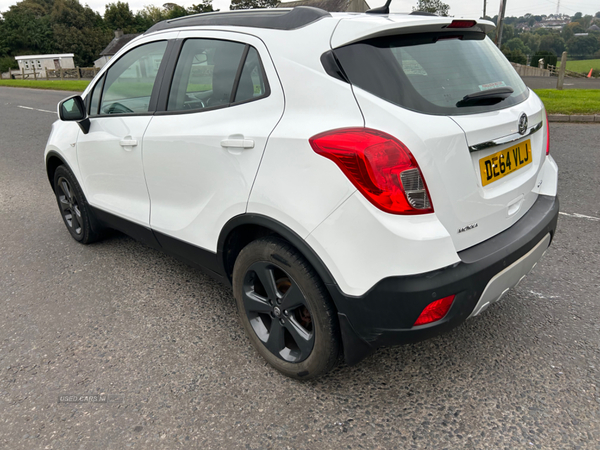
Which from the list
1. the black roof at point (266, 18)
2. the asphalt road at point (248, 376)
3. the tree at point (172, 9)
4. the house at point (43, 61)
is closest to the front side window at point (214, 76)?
the black roof at point (266, 18)

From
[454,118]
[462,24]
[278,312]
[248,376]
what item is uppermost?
[462,24]

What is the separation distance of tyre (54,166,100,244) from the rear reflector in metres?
3.06

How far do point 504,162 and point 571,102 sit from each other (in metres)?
10.6

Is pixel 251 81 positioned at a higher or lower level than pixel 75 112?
higher

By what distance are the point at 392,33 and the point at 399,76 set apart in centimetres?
23

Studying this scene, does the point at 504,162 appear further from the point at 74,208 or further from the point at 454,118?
the point at 74,208

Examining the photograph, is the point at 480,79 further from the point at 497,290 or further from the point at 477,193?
the point at 497,290

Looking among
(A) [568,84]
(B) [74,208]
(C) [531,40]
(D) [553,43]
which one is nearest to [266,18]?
(B) [74,208]

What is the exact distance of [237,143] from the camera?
2279 mm

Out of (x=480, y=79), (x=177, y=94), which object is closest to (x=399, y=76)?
(x=480, y=79)

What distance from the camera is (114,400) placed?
231cm

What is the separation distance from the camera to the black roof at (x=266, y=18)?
7.15 ft

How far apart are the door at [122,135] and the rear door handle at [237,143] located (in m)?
0.86

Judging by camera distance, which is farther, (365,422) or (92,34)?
(92,34)
